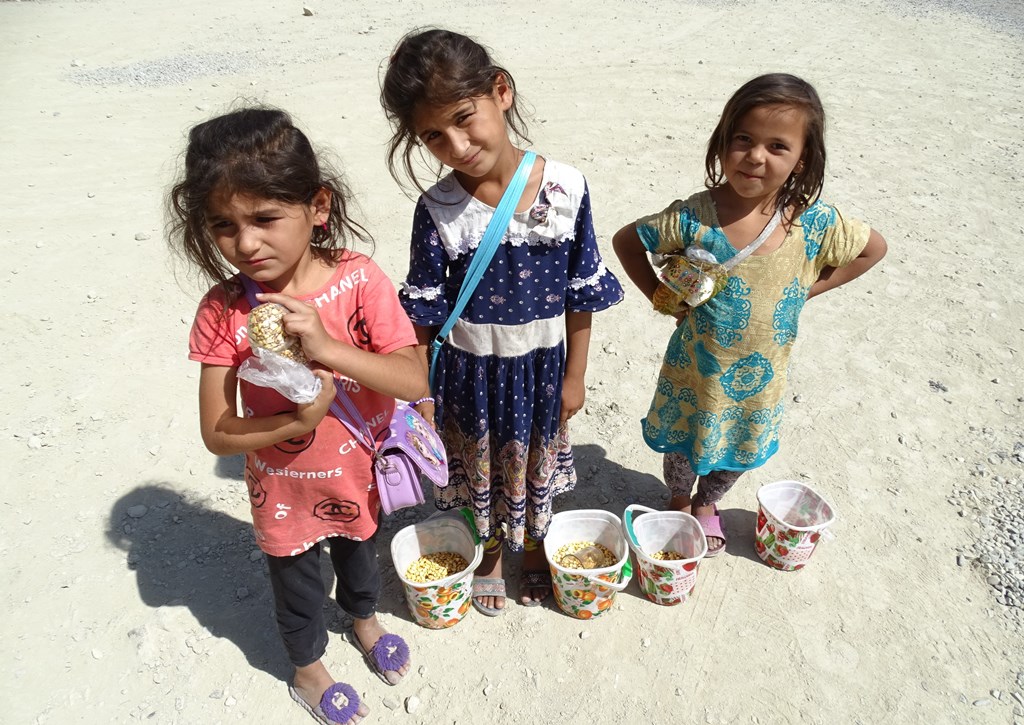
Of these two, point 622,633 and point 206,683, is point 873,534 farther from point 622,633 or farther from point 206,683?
point 206,683

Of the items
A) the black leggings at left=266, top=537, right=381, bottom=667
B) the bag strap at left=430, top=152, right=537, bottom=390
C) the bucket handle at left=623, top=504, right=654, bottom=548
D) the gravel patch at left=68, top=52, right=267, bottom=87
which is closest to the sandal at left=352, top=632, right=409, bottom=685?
the black leggings at left=266, top=537, right=381, bottom=667

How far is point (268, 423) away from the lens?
5.82 feet

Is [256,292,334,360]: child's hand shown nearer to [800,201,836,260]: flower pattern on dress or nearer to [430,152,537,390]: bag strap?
[430,152,537,390]: bag strap

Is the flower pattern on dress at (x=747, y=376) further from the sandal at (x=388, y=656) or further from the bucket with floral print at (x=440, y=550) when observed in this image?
the sandal at (x=388, y=656)

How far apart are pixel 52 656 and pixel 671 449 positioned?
8.40ft

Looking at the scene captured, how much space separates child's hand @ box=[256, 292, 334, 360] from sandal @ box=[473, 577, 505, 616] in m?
1.56

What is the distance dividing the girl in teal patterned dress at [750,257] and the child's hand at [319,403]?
1189 millimetres

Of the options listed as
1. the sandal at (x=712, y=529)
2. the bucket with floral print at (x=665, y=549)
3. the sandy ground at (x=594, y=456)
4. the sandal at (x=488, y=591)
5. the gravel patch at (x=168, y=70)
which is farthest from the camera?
the gravel patch at (x=168, y=70)

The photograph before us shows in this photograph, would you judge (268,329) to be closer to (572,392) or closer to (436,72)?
(436,72)

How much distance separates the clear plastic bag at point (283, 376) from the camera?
158 cm

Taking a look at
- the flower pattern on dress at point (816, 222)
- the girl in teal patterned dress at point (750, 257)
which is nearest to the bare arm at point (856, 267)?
the girl in teal patterned dress at point (750, 257)

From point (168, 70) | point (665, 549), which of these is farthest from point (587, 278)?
point (168, 70)

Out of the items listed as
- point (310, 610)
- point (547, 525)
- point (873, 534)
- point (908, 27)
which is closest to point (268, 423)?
point (310, 610)

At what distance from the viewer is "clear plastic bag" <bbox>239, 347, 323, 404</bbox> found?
5.17ft
